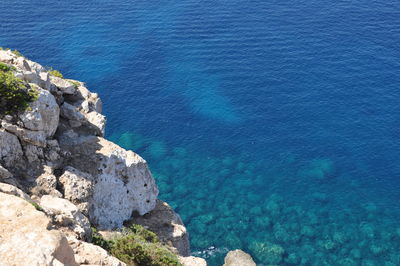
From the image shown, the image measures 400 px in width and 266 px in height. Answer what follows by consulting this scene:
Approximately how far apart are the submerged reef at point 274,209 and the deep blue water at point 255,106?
0.19 m

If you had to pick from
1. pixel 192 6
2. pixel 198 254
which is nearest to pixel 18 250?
pixel 198 254

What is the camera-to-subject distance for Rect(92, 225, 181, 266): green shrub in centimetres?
3728

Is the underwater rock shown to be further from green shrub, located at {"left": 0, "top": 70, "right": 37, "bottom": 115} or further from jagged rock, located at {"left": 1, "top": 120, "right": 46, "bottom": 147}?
green shrub, located at {"left": 0, "top": 70, "right": 37, "bottom": 115}

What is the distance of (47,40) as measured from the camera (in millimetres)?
109250

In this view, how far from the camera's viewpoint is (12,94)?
3784cm

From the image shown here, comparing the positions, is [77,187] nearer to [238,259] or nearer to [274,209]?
[238,259]

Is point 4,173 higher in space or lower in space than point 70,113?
higher

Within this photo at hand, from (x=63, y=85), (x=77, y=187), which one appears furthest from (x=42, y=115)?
(x=63, y=85)

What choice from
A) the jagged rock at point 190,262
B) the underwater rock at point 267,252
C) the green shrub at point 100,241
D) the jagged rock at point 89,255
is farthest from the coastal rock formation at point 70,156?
the underwater rock at point 267,252

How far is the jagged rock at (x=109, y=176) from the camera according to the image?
43.2 m

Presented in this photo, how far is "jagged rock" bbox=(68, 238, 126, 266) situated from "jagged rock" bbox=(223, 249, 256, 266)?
3559cm

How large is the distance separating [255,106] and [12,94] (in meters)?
59.2

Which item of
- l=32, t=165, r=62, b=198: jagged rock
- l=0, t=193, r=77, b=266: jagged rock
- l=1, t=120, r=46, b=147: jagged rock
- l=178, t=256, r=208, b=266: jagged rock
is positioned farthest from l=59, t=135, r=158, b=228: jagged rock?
l=0, t=193, r=77, b=266: jagged rock

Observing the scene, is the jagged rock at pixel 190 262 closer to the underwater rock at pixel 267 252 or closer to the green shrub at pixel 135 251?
the green shrub at pixel 135 251
